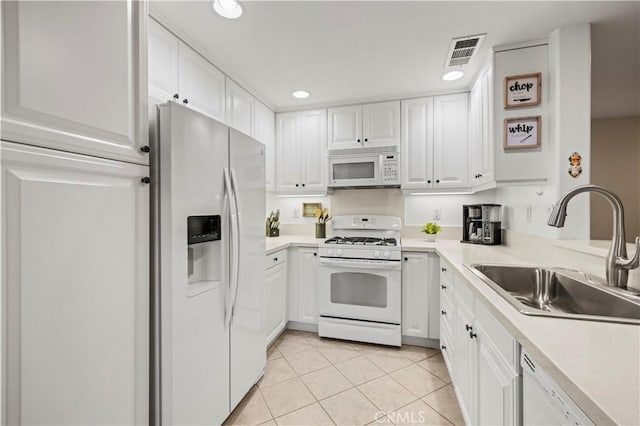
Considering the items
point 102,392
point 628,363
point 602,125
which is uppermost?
point 602,125

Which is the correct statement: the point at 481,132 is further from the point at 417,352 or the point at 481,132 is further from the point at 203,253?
the point at 203,253

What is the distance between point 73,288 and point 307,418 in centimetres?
145

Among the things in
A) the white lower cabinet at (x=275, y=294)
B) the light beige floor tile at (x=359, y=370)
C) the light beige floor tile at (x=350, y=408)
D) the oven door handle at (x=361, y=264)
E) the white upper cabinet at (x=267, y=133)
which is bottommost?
the light beige floor tile at (x=350, y=408)

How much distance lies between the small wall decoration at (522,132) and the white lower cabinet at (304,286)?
1.81 metres

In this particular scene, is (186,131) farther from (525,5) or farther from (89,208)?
(525,5)

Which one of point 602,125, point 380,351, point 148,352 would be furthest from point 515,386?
point 602,125

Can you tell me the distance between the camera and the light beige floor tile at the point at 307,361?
2180mm

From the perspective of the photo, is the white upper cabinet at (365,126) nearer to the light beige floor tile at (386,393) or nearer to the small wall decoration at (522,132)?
the small wall decoration at (522,132)

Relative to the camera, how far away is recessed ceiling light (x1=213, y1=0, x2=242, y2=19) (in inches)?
60.7

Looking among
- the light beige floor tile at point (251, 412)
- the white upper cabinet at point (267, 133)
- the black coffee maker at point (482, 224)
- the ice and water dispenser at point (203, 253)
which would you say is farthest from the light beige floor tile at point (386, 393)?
the white upper cabinet at point (267, 133)

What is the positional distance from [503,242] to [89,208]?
2.89 meters

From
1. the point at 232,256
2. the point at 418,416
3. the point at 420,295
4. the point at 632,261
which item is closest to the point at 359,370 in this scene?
the point at 418,416

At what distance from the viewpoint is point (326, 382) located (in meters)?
2.01

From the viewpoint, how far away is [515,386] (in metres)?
0.87
